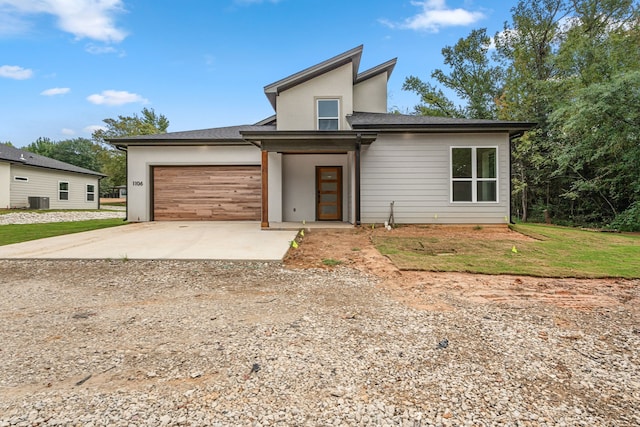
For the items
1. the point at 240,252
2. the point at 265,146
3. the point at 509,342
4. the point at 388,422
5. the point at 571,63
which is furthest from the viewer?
the point at 571,63

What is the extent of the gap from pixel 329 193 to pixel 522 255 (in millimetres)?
6244

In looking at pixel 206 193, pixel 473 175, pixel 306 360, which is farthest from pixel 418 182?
pixel 306 360

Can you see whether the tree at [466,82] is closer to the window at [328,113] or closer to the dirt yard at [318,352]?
the window at [328,113]

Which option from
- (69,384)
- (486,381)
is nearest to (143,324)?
(69,384)

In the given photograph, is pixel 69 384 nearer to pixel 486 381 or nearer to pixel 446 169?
pixel 486 381

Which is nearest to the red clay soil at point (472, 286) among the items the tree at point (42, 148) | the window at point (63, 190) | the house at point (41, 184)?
the house at point (41, 184)

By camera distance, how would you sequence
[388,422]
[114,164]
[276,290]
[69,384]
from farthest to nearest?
[114,164] < [276,290] < [69,384] < [388,422]

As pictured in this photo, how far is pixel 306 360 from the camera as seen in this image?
2092 mm

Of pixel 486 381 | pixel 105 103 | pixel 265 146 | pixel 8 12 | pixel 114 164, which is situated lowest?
pixel 486 381

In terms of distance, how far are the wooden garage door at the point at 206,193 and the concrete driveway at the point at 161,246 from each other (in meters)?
3.28

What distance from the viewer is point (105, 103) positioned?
3528 centimetres

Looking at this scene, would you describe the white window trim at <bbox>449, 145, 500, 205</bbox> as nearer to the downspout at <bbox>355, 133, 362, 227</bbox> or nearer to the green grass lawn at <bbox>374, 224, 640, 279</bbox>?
the green grass lawn at <bbox>374, 224, 640, 279</bbox>

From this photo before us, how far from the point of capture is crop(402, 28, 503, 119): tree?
20.0m

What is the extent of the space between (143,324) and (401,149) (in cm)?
807
